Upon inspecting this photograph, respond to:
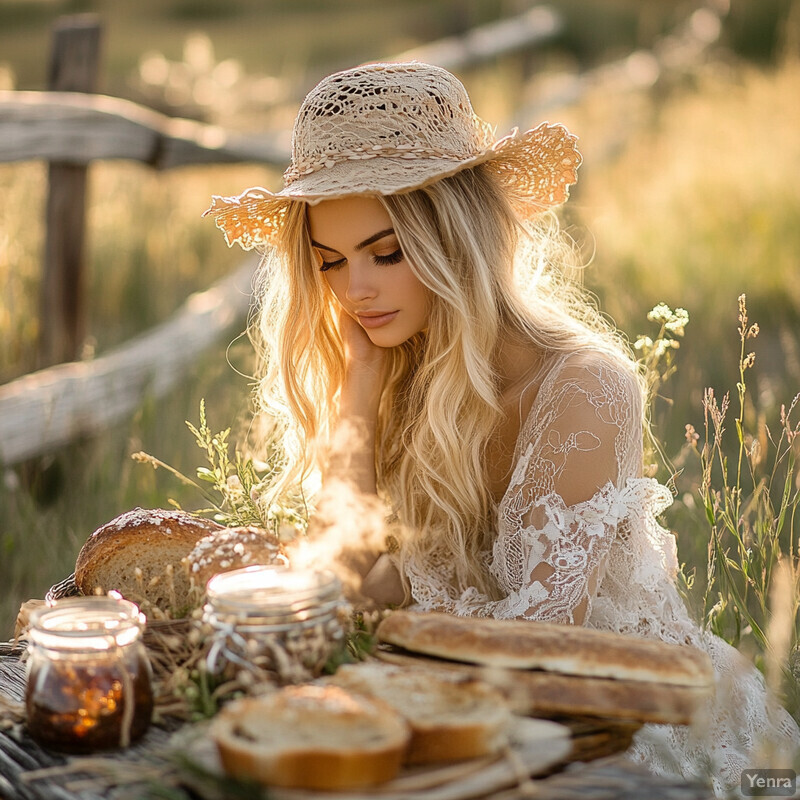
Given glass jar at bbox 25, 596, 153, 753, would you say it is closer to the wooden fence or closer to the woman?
the woman

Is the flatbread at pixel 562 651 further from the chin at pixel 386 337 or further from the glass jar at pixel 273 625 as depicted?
the chin at pixel 386 337

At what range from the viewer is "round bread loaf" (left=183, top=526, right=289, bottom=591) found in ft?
6.25

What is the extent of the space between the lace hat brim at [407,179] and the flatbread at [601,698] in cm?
118

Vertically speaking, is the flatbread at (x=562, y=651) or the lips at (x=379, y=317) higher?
the lips at (x=379, y=317)

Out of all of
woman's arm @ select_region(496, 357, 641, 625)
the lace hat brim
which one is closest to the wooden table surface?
woman's arm @ select_region(496, 357, 641, 625)

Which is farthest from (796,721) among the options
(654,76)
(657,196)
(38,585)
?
(654,76)

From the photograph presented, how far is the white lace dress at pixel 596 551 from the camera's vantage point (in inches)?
89.0

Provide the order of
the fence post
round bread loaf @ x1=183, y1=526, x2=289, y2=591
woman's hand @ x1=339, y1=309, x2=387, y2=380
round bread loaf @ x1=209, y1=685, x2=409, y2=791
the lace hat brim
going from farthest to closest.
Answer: the fence post, woman's hand @ x1=339, y1=309, x2=387, y2=380, the lace hat brim, round bread loaf @ x1=183, y1=526, x2=289, y2=591, round bread loaf @ x1=209, y1=685, x2=409, y2=791

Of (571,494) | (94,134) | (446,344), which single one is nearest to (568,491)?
(571,494)

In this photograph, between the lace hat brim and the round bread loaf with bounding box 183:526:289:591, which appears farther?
the lace hat brim

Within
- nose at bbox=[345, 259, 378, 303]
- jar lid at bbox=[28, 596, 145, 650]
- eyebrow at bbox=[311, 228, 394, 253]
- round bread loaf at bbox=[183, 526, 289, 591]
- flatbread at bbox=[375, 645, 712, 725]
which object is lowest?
flatbread at bbox=[375, 645, 712, 725]

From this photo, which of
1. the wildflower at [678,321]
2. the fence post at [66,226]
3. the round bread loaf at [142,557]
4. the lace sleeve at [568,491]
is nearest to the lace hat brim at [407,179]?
the wildflower at [678,321]

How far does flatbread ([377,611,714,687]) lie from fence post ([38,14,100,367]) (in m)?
3.70

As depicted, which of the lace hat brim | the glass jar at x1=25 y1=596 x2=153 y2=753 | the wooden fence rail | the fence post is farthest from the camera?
the fence post
